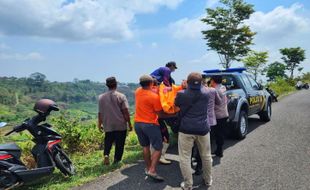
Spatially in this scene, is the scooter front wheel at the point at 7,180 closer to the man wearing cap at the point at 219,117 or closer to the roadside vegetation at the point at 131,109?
the roadside vegetation at the point at 131,109

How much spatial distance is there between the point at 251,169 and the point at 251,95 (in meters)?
3.96

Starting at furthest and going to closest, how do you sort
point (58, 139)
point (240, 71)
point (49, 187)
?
1. point (240, 71)
2. point (58, 139)
3. point (49, 187)

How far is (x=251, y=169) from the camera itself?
642 centimetres

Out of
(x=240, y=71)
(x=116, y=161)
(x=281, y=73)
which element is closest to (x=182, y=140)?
(x=116, y=161)

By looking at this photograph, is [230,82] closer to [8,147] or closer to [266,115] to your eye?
[266,115]

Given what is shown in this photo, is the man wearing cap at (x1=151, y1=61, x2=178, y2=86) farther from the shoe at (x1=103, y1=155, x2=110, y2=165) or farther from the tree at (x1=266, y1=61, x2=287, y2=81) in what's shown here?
the tree at (x1=266, y1=61, x2=287, y2=81)

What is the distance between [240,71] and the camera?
33.9 feet

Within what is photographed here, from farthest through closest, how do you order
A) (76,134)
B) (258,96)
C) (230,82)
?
1. (258,96)
2. (230,82)
3. (76,134)

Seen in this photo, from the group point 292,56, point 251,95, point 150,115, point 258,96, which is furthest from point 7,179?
point 292,56

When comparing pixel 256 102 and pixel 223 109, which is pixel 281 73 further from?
pixel 223 109

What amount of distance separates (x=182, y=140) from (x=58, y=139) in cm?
241

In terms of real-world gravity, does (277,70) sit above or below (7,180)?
above

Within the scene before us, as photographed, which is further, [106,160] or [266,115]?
[266,115]

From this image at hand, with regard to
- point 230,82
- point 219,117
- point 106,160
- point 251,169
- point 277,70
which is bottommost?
point 251,169
